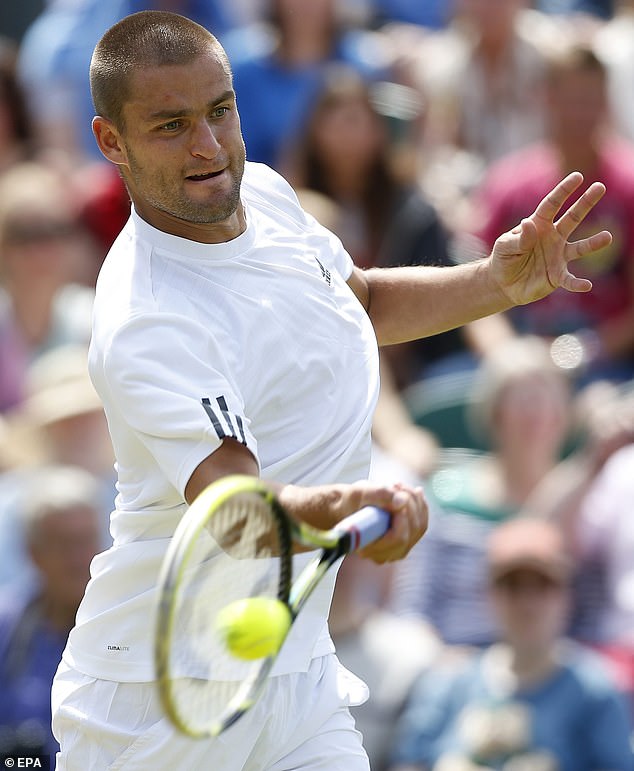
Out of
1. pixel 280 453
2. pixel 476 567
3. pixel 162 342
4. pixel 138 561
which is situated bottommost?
pixel 476 567

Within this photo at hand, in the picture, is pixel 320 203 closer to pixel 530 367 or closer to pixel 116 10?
pixel 530 367

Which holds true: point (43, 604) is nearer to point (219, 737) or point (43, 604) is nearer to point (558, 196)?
point (219, 737)

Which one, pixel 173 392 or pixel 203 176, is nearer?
pixel 173 392

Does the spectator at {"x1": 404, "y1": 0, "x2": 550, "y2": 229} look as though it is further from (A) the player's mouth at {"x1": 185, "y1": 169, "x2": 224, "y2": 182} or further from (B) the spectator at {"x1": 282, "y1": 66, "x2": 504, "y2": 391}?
(A) the player's mouth at {"x1": 185, "y1": 169, "x2": 224, "y2": 182}

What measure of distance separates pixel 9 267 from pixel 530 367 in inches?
96.0

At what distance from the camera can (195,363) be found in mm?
3141

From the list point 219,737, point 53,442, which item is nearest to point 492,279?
point 219,737

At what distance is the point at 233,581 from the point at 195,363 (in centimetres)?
43

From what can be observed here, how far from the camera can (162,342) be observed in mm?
3137

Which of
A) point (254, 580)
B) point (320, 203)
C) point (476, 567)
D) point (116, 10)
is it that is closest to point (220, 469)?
point (254, 580)

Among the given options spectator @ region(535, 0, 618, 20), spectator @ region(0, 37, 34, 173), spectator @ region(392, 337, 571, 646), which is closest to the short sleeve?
spectator @ region(392, 337, 571, 646)

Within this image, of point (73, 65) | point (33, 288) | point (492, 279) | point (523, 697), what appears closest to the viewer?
point (492, 279)

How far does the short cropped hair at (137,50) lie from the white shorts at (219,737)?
1.23 meters

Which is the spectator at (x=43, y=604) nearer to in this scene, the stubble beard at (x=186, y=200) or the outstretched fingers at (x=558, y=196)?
the stubble beard at (x=186, y=200)
